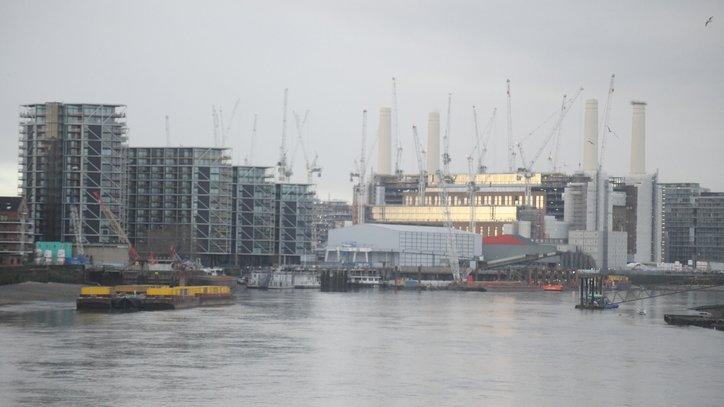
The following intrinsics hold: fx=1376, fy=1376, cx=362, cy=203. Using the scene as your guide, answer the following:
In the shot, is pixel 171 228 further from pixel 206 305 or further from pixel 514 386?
pixel 514 386

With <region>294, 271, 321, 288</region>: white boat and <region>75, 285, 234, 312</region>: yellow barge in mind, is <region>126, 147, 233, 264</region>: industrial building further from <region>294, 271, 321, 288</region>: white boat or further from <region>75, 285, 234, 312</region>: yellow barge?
<region>75, 285, 234, 312</region>: yellow barge

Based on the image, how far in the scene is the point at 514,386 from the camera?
56.8 metres

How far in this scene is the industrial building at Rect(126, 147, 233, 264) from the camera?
18175 centimetres

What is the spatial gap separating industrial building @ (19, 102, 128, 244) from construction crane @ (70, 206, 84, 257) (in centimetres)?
29

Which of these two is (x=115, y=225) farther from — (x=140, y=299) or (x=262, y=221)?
(x=140, y=299)

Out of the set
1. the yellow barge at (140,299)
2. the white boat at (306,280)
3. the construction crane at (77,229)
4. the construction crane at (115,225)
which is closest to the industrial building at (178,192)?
the white boat at (306,280)

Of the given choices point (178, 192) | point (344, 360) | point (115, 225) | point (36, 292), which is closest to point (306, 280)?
point (178, 192)

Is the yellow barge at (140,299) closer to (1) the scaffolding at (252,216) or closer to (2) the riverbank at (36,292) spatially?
(2) the riverbank at (36,292)

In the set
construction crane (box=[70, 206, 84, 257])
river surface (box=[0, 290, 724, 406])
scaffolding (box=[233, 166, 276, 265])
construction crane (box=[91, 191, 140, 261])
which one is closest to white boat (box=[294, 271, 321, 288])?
scaffolding (box=[233, 166, 276, 265])

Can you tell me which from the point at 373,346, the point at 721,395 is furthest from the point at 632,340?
the point at 721,395

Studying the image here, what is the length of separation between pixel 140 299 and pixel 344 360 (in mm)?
41359

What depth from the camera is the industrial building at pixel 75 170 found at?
167m

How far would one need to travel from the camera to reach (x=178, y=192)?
18238 centimetres

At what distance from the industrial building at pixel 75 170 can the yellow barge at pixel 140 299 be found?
53.0 metres
